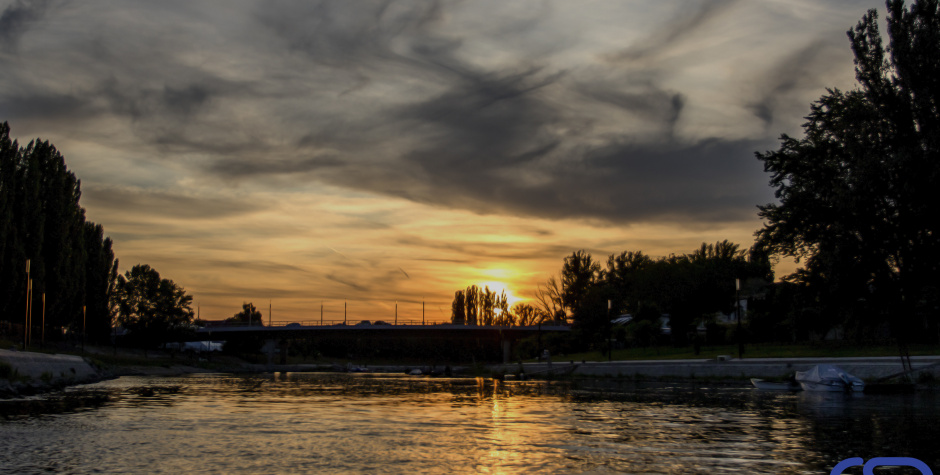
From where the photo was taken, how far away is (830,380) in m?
37.7

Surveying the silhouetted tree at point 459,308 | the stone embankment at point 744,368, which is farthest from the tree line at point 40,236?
the silhouetted tree at point 459,308

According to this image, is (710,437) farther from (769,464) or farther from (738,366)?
(738,366)

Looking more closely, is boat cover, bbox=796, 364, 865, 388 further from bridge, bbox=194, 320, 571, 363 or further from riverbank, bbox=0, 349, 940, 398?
bridge, bbox=194, 320, 571, 363

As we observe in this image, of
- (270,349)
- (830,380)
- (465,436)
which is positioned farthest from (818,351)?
(270,349)

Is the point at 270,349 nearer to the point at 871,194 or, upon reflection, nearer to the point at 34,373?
the point at 34,373

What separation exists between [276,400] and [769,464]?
1024 inches

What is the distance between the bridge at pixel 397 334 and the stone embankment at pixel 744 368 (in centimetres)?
6172

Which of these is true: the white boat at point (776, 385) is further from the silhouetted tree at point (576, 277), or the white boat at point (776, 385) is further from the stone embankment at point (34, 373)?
the silhouetted tree at point (576, 277)

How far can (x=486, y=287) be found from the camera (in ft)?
601

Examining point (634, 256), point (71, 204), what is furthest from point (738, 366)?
point (634, 256)

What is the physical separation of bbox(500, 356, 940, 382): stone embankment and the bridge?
61.7 m

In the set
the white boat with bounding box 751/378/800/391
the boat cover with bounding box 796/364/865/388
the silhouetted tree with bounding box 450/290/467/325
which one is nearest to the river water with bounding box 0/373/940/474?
the boat cover with bounding box 796/364/865/388

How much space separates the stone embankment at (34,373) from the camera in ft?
116

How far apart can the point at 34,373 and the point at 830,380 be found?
40927mm
